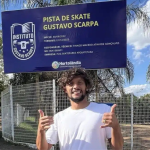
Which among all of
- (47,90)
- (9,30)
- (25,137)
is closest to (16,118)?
(25,137)

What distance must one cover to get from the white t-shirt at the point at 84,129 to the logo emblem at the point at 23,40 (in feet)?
16.5

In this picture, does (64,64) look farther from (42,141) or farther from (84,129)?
(84,129)

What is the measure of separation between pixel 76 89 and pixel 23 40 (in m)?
5.16

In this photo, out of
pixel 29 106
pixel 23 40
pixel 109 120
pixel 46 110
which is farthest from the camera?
pixel 29 106

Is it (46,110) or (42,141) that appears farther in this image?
(46,110)

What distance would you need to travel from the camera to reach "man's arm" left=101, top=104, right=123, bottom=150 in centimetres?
182

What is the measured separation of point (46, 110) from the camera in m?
6.33

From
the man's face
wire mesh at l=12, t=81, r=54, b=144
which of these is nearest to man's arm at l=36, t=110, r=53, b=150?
the man's face

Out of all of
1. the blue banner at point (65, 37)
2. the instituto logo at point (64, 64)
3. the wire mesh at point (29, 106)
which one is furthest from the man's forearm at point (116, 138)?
the instituto logo at point (64, 64)

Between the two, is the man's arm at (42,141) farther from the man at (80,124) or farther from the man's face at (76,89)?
the man's face at (76,89)

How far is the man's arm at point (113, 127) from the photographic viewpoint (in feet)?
5.98

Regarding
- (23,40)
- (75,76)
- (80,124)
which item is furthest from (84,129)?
(23,40)

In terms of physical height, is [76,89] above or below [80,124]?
above

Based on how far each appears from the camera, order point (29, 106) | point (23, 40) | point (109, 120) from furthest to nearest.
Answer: point (29, 106) → point (23, 40) → point (109, 120)
